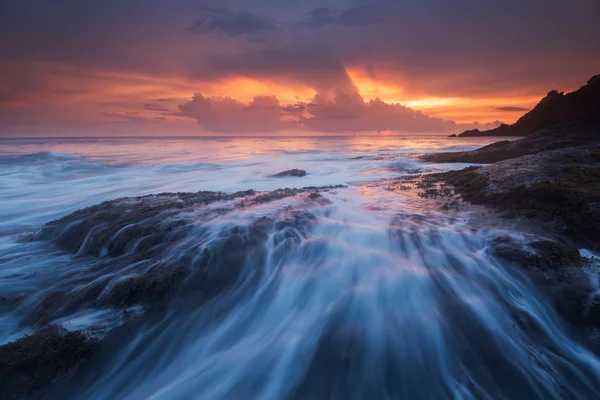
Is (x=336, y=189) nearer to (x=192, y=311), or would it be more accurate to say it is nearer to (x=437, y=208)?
(x=437, y=208)

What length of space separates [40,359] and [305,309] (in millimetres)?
2719

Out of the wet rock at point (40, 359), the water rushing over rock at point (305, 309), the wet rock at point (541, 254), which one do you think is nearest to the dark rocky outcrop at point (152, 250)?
the water rushing over rock at point (305, 309)

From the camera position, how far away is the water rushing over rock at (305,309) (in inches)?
110

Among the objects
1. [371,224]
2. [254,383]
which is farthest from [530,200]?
[254,383]

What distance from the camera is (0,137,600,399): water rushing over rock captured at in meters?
2.81

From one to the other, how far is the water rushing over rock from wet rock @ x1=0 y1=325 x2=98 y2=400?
0.19ft

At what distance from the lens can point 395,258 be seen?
4.56m

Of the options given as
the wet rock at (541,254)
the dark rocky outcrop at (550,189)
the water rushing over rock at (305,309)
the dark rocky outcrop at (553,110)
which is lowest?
the water rushing over rock at (305,309)

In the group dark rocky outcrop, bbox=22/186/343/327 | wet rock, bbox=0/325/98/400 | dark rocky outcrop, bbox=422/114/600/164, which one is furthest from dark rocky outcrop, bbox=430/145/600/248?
wet rock, bbox=0/325/98/400

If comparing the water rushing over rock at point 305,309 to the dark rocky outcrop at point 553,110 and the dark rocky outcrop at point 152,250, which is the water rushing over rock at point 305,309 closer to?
the dark rocky outcrop at point 152,250

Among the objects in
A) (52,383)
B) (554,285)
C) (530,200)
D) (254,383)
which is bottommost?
(254,383)

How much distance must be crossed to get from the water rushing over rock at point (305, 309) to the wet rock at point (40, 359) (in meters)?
0.06

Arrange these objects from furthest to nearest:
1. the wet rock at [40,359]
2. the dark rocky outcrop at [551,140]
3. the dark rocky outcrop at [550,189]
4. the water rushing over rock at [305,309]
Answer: the dark rocky outcrop at [551,140] → the dark rocky outcrop at [550,189] → the water rushing over rock at [305,309] → the wet rock at [40,359]

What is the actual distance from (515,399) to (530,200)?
4052 millimetres
